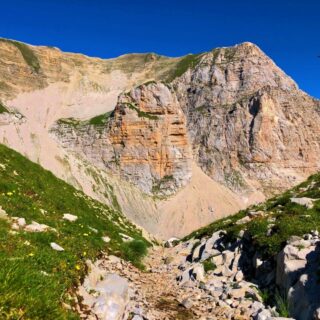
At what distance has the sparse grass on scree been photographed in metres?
7.06

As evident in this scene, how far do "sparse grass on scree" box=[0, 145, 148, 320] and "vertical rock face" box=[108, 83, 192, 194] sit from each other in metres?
106

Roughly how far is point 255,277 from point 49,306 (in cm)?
1172

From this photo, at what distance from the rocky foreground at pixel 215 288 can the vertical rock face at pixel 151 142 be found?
11756cm

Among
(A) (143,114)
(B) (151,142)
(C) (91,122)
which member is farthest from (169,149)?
(C) (91,122)

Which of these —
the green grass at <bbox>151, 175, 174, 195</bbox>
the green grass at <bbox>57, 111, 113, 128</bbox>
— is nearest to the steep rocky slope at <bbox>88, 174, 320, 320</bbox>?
the green grass at <bbox>151, 175, 174, 195</bbox>

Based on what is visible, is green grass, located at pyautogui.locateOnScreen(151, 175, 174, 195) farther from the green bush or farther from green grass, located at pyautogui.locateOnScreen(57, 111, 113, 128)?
the green bush

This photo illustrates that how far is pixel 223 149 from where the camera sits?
618 feet

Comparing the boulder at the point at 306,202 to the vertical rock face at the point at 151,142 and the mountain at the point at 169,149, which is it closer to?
the mountain at the point at 169,149

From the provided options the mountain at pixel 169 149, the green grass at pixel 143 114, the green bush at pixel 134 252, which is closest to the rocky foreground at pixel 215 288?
the green bush at pixel 134 252

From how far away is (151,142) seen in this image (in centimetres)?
14400

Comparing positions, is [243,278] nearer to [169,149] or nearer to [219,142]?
[169,149]

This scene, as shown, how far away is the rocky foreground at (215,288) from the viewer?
41.2 ft

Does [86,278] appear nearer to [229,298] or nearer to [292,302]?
[229,298]

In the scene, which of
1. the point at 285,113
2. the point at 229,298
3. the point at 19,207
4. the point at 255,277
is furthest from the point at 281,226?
the point at 285,113
